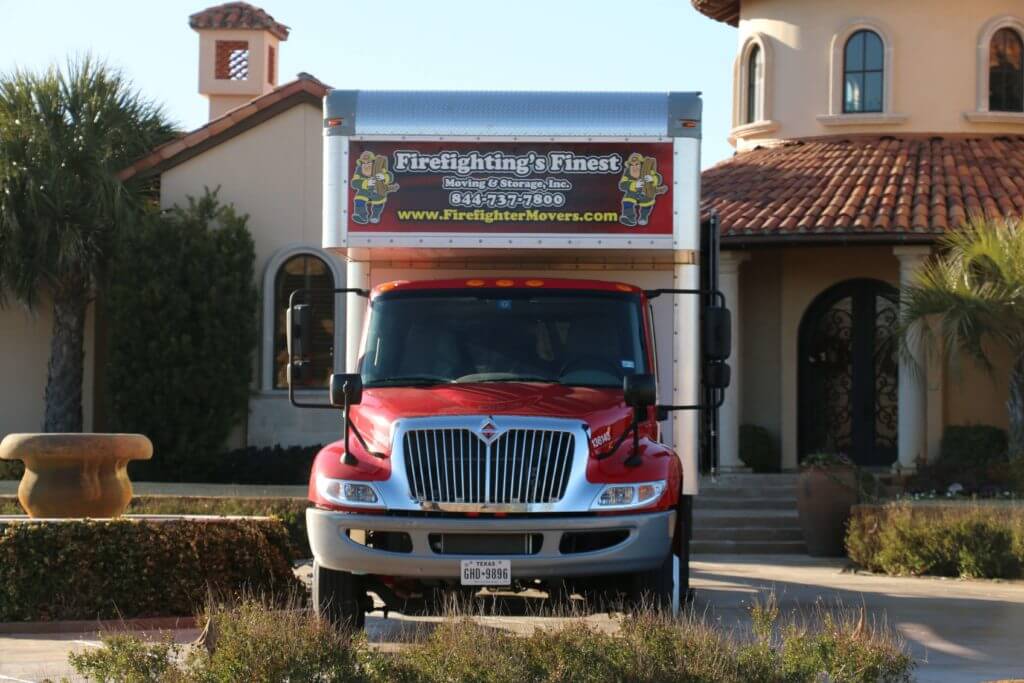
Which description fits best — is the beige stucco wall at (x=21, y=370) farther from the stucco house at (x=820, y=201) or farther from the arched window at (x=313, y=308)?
the arched window at (x=313, y=308)

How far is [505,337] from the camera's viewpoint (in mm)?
11312

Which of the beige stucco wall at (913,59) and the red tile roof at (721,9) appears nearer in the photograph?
the beige stucco wall at (913,59)

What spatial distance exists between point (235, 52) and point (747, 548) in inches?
757

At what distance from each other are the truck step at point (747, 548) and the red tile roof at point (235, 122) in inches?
356

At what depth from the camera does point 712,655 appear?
830 centimetres

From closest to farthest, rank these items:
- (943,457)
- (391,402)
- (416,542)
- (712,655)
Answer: (712,655)
(416,542)
(391,402)
(943,457)

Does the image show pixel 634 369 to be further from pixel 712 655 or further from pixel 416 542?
pixel 712 655

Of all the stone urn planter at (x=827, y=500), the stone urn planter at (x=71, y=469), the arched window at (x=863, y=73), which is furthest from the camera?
the arched window at (x=863, y=73)

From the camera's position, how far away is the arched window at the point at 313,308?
Result: 24.6m

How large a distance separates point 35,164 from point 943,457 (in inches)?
501

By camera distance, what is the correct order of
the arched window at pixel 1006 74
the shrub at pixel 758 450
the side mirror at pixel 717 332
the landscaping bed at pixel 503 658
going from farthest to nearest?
the arched window at pixel 1006 74 → the shrub at pixel 758 450 → the side mirror at pixel 717 332 → the landscaping bed at pixel 503 658

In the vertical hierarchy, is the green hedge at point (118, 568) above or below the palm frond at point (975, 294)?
below

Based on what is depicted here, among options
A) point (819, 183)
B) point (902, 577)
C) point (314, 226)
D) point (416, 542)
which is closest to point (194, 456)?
point (314, 226)

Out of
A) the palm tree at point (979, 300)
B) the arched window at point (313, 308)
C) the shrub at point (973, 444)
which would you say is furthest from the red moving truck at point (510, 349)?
the arched window at point (313, 308)
